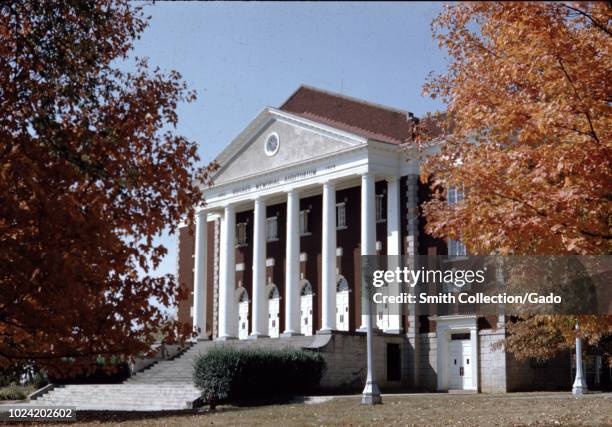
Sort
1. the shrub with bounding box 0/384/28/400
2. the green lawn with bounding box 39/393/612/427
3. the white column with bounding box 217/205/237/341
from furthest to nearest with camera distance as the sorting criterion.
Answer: the white column with bounding box 217/205/237/341 < the shrub with bounding box 0/384/28/400 < the green lawn with bounding box 39/393/612/427

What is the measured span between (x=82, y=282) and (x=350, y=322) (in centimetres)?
3086

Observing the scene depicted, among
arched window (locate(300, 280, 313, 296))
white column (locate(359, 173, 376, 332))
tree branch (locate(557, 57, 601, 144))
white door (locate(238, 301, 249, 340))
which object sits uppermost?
white column (locate(359, 173, 376, 332))

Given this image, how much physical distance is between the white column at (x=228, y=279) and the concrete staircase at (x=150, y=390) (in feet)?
11.1

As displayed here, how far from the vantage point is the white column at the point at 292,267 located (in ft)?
137

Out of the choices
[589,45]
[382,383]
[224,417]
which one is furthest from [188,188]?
[382,383]

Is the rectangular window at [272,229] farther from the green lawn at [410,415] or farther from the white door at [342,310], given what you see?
the green lawn at [410,415]

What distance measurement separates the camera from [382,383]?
38.2 m

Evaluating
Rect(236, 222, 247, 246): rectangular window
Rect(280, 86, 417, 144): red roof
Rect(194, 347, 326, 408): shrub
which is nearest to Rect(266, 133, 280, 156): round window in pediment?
Rect(280, 86, 417, 144): red roof

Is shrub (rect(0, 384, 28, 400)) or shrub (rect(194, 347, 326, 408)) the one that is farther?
shrub (rect(0, 384, 28, 400))

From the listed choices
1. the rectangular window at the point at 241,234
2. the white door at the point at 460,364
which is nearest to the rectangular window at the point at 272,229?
the rectangular window at the point at 241,234

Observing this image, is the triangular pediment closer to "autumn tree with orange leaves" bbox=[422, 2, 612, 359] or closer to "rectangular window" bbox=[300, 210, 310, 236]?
"rectangular window" bbox=[300, 210, 310, 236]

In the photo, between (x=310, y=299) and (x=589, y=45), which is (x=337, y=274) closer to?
(x=310, y=299)

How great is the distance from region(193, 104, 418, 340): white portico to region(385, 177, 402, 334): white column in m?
0.05

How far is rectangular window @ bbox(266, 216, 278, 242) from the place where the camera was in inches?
1847
